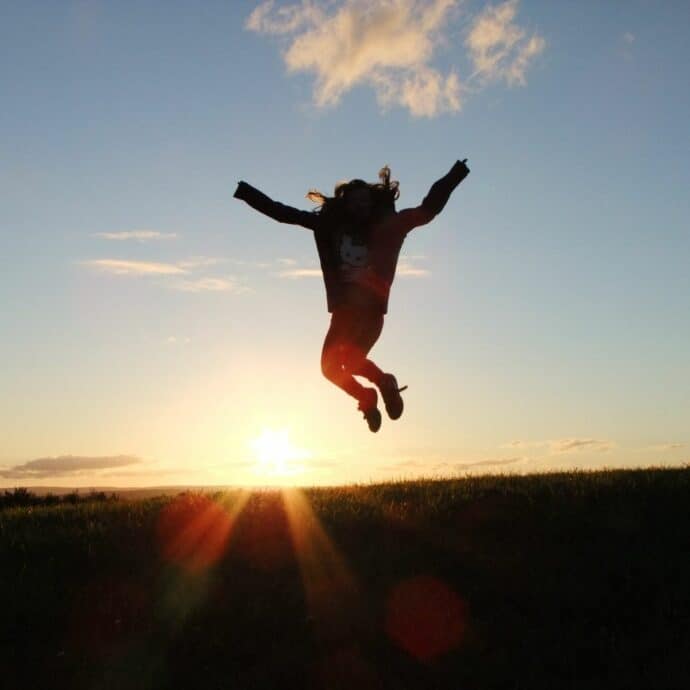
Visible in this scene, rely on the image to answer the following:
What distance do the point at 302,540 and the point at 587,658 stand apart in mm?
4078

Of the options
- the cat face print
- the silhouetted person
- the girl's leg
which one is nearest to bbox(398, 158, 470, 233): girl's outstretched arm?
the silhouetted person

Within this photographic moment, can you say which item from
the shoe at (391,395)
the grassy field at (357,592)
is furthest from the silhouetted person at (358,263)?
the grassy field at (357,592)

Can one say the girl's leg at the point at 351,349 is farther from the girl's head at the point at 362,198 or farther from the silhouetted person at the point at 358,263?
the girl's head at the point at 362,198

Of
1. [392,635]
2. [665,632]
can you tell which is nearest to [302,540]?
[392,635]

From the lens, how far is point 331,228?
10664 mm

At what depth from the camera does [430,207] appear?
35.4 ft

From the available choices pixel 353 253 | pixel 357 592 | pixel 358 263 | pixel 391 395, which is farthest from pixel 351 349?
pixel 357 592

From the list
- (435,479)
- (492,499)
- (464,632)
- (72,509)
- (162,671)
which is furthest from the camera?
(435,479)

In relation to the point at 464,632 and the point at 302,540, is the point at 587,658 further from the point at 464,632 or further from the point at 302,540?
the point at 302,540

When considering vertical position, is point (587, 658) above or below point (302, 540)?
below

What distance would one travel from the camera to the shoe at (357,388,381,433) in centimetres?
1055

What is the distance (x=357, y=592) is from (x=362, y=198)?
4.76 metres

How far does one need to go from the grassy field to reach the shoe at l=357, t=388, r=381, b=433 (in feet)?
5.41

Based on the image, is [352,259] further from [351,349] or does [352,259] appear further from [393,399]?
[393,399]
